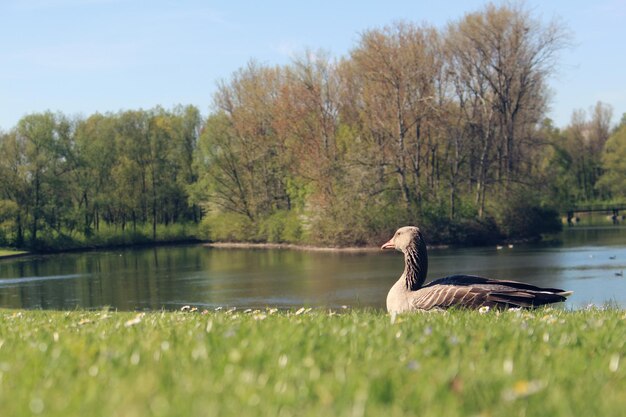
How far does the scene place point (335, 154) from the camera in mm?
77750

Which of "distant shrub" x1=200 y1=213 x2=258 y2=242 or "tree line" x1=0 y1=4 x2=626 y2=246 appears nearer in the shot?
"tree line" x1=0 y1=4 x2=626 y2=246

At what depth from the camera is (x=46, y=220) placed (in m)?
87.2

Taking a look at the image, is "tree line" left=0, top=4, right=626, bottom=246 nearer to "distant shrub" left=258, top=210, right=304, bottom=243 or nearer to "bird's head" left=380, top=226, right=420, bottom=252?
"distant shrub" left=258, top=210, right=304, bottom=243

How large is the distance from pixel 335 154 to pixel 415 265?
210 feet

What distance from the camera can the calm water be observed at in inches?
1367

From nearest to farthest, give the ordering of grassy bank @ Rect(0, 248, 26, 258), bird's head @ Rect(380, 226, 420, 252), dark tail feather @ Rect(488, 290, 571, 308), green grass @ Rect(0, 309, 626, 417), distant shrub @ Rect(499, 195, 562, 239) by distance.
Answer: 1. green grass @ Rect(0, 309, 626, 417)
2. dark tail feather @ Rect(488, 290, 571, 308)
3. bird's head @ Rect(380, 226, 420, 252)
4. distant shrub @ Rect(499, 195, 562, 239)
5. grassy bank @ Rect(0, 248, 26, 258)

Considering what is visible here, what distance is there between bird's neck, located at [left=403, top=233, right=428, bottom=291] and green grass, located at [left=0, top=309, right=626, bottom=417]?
6184 mm

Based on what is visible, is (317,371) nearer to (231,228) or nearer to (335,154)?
(335,154)

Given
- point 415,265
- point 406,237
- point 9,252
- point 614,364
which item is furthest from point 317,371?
point 9,252

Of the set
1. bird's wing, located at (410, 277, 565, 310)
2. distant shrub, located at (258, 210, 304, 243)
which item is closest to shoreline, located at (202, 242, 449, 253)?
distant shrub, located at (258, 210, 304, 243)

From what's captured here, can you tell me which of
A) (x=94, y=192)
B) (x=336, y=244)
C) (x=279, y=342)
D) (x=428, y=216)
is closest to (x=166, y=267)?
(x=336, y=244)

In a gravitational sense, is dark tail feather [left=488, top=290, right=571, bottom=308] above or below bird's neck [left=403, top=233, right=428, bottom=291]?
below

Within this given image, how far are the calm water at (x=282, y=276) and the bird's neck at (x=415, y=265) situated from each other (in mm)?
10491

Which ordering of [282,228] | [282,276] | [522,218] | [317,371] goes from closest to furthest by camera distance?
[317,371]
[282,276]
[522,218]
[282,228]
